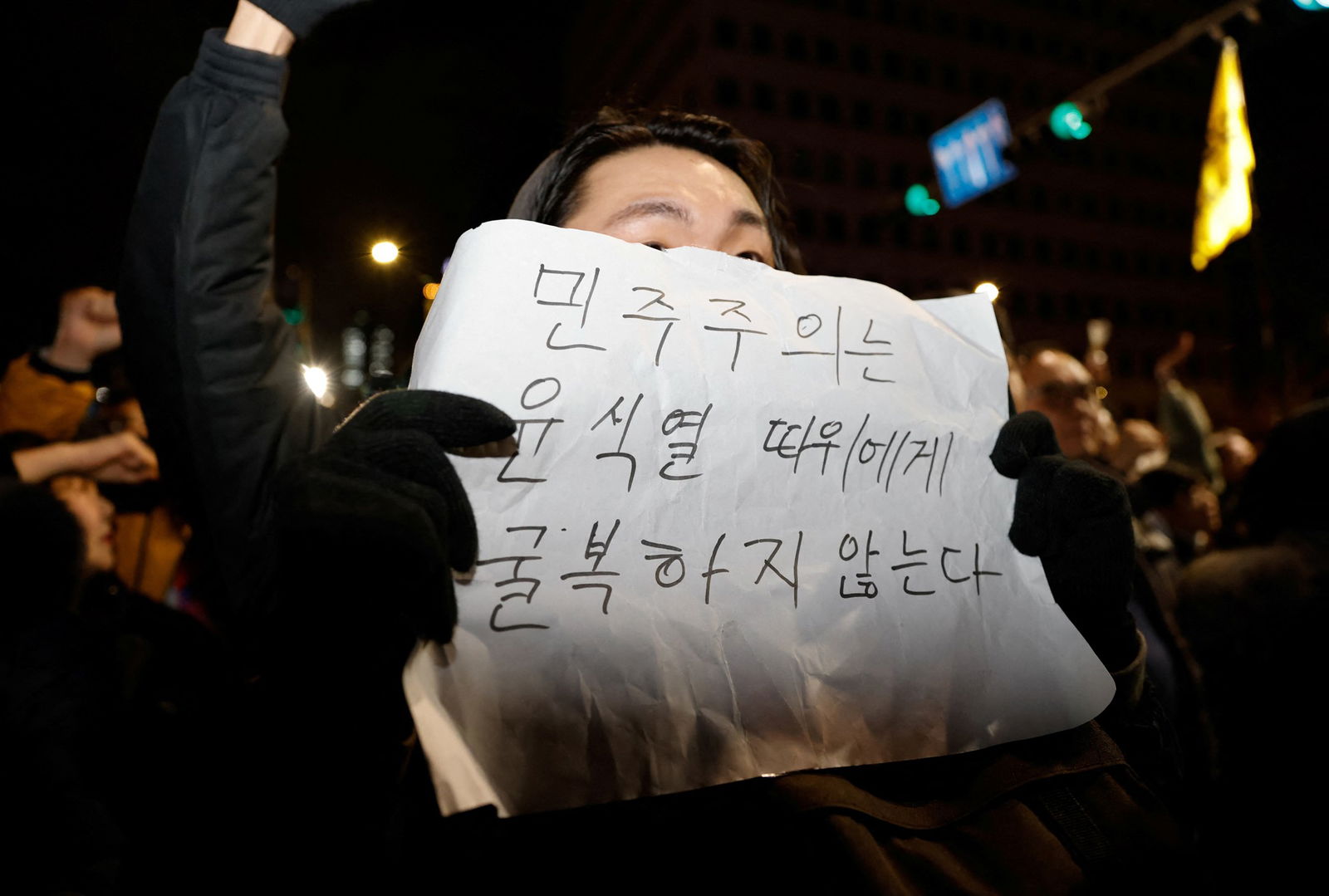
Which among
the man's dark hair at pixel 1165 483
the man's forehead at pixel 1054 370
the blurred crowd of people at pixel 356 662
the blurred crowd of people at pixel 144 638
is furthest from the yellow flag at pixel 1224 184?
the blurred crowd of people at pixel 356 662

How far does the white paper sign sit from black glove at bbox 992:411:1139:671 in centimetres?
3

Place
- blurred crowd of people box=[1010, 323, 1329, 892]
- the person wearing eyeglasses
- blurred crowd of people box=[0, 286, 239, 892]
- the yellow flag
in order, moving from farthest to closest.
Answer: the yellow flag → the person wearing eyeglasses → blurred crowd of people box=[1010, 323, 1329, 892] → blurred crowd of people box=[0, 286, 239, 892]

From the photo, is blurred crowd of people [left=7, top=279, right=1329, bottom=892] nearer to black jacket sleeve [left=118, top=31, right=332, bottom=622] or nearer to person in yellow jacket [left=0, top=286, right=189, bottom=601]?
person in yellow jacket [left=0, top=286, right=189, bottom=601]

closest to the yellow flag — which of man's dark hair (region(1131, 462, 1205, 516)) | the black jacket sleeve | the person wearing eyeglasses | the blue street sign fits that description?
man's dark hair (region(1131, 462, 1205, 516))

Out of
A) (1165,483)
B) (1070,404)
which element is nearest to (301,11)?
(1070,404)

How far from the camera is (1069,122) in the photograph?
7.97 metres

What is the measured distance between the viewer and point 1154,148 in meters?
A: 46.4

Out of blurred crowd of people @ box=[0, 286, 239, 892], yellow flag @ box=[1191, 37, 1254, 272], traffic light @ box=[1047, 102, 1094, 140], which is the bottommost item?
blurred crowd of people @ box=[0, 286, 239, 892]

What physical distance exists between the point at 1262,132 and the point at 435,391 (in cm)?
198

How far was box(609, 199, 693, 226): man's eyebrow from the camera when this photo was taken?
1.23 metres

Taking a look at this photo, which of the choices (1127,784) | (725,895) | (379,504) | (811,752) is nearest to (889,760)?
(811,752)

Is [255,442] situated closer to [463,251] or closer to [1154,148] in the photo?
[463,251]

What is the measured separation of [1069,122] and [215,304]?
359 inches

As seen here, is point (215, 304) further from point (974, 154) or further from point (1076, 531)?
point (974, 154)
